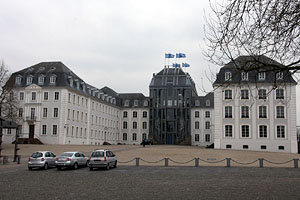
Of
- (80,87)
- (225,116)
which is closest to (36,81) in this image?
(80,87)

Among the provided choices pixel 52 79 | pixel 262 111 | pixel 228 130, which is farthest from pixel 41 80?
pixel 262 111

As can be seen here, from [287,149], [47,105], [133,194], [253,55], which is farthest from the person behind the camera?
[47,105]

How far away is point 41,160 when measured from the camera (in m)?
24.7

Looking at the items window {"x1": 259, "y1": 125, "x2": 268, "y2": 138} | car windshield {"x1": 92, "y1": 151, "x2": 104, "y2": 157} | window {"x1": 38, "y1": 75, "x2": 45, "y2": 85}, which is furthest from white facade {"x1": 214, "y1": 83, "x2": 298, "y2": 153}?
window {"x1": 38, "y1": 75, "x2": 45, "y2": 85}

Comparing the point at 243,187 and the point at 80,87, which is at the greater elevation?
the point at 80,87

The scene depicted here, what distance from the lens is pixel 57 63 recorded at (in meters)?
61.7

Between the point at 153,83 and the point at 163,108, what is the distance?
6.03 meters

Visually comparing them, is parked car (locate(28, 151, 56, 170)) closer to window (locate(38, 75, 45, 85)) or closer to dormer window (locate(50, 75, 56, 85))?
dormer window (locate(50, 75, 56, 85))

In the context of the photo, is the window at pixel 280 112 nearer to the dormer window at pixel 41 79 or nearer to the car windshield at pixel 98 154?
the car windshield at pixel 98 154

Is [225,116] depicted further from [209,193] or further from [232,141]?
[209,193]

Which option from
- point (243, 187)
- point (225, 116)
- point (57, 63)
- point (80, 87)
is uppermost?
point (57, 63)

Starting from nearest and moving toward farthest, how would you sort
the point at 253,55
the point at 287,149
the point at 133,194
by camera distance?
the point at 253,55, the point at 133,194, the point at 287,149

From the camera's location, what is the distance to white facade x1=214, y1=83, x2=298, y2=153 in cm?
→ 4731

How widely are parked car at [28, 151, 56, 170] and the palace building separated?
1668cm
